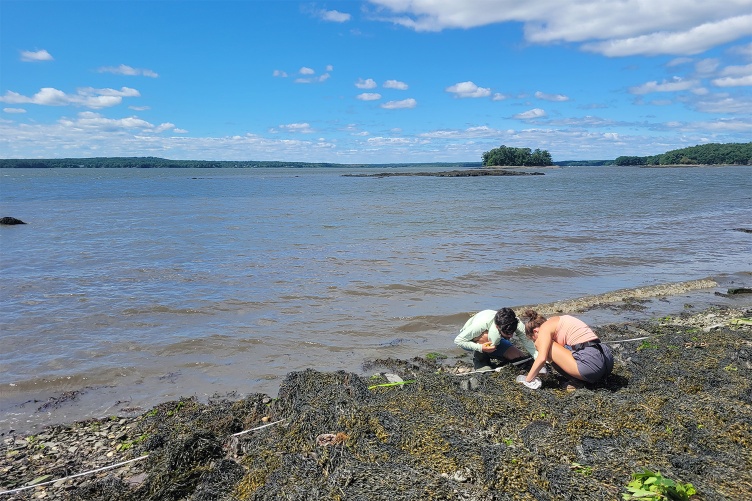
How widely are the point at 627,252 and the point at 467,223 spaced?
9.49m

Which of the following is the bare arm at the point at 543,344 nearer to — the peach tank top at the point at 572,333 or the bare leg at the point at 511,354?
the peach tank top at the point at 572,333

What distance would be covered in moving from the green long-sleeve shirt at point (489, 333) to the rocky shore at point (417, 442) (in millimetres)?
428

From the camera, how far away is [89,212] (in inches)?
1315

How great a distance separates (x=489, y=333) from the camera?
7227 millimetres

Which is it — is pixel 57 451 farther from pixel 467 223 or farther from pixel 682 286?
pixel 467 223

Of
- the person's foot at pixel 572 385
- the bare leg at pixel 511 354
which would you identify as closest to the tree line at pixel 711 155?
the bare leg at pixel 511 354

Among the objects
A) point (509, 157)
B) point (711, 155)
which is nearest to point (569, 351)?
point (509, 157)

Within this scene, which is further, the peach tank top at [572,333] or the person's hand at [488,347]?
the person's hand at [488,347]

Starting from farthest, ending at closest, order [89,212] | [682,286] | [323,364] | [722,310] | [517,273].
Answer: [89,212]
[517,273]
[682,286]
[722,310]
[323,364]

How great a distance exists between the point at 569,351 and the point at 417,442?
2.66 metres

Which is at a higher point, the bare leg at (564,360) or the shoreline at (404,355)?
the bare leg at (564,360)

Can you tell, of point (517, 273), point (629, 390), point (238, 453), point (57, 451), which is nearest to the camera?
point (238, 453)

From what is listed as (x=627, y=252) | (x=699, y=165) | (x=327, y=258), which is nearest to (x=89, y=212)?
(x=327, y=258)

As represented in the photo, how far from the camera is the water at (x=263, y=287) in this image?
8016 millimetres
